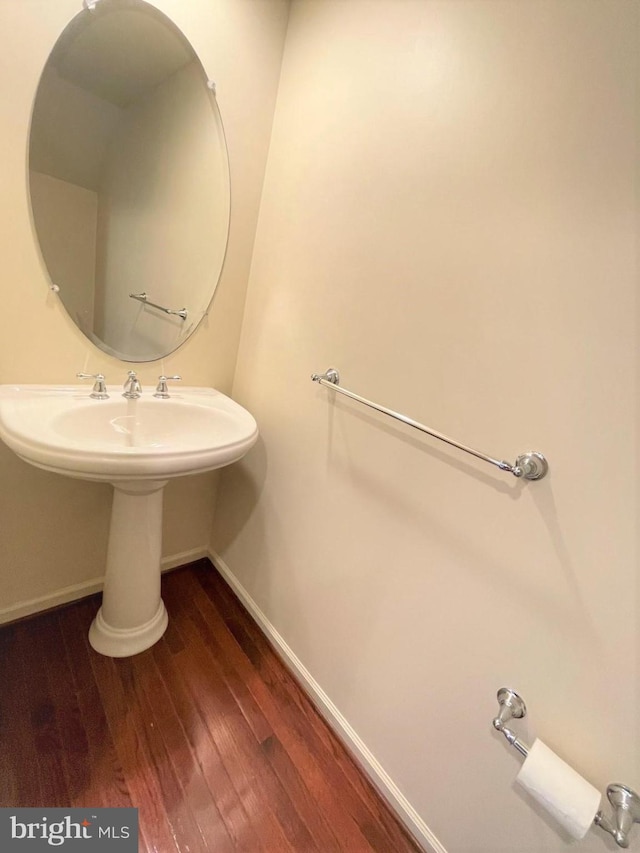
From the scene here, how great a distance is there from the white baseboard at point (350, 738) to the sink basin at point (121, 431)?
764 mm

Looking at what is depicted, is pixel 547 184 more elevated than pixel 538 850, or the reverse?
pixel 547 184

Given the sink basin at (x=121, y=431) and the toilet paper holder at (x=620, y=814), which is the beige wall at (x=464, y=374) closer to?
the toilet paper holder at (x=620, y=814)

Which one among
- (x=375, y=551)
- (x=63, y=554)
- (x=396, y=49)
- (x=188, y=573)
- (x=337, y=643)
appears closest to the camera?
(x=396, y=49)

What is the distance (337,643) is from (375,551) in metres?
0.37

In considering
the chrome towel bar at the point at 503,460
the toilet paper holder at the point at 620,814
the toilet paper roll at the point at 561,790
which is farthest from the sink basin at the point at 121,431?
the toilet paper holder at the point at 620,814

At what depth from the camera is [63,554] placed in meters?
1.39

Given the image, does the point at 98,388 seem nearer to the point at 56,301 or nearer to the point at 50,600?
the point at 56,301

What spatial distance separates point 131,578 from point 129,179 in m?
1.23

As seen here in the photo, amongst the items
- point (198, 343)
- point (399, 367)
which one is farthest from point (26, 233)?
point (399, 367)

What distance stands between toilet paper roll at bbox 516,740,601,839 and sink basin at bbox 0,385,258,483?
2.92 feet

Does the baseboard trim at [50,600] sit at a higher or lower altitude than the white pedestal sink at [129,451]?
lower

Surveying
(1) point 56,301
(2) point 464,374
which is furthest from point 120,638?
(2) point 464,374

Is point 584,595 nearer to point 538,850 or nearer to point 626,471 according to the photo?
point 626,471

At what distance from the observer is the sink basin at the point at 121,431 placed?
866 mm
